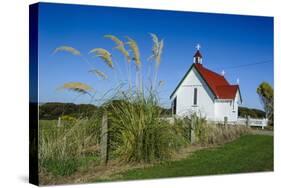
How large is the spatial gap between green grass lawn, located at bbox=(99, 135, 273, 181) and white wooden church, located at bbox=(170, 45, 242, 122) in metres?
0.54

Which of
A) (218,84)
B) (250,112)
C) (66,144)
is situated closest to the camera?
(66,144)

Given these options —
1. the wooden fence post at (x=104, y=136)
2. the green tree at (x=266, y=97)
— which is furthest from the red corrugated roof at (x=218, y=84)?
the wooden fence post at (x=104, y=136)

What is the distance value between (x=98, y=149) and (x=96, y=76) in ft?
3.63

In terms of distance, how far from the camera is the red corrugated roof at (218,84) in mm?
10724

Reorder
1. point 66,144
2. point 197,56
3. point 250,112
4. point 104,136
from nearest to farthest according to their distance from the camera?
1. point 66,144
2. point 104,136
3. point 197,56
4. point 250,112

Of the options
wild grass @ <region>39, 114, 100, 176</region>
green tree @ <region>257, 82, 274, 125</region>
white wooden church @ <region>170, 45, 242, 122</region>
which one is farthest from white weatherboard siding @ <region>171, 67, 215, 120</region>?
wild grass @ <region>39, 114, 100, 176</region>

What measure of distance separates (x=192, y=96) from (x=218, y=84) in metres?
0.52

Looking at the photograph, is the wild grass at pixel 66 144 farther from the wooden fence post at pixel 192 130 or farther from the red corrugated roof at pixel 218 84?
the red corrugated roof at pixel 218 84

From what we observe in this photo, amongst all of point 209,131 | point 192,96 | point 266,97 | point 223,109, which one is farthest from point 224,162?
point 266,97

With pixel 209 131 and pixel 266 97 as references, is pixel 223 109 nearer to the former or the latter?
pixel 209 131

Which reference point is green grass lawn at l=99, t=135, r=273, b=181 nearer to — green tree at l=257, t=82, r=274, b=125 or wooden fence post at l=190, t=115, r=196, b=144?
wooden fence post at l=190, t=115, r=196, b=144

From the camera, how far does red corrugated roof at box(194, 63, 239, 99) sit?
10.7m

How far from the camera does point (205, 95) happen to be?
10.9 m

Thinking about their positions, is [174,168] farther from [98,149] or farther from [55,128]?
[55,128]
